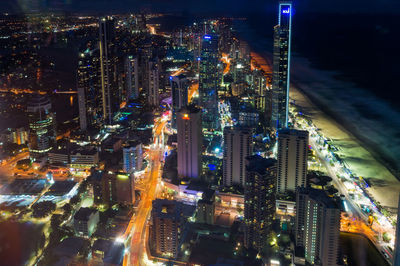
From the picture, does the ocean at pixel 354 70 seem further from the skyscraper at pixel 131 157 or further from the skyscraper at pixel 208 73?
the skyscraper at pixel 131 157

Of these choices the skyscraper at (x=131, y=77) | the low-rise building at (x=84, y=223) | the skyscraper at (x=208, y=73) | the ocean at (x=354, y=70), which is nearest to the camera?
the low-rise building at (x=84, y=223)

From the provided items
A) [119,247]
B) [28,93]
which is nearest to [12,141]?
[28,93]

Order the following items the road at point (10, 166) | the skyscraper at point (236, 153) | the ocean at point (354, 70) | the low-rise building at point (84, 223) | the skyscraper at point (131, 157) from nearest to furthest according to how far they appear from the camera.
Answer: the low-rise building at point (84, 223) < the skyscraper at point (236, 153) < the road at point (10, 166) < the skyscraper at point (131, 157) < the ocean at point (354, 70)

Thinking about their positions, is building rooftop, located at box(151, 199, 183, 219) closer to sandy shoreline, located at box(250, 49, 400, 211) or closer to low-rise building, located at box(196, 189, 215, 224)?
low-rise building, located at box(196, 189, 215, 224)

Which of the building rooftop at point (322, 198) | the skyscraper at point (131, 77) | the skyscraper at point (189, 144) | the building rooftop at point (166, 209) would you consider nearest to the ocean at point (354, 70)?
the building rooftop at point (322, 198)

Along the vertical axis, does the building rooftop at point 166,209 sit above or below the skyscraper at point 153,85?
below

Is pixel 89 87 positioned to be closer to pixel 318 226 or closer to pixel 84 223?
pixel 84 223

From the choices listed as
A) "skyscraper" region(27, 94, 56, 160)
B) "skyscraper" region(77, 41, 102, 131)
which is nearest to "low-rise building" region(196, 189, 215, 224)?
"skyscraper" region(27, 94, 56, 160)

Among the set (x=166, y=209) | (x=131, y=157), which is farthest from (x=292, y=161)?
(x=131, y=157)
